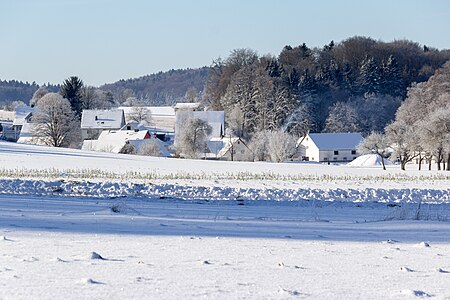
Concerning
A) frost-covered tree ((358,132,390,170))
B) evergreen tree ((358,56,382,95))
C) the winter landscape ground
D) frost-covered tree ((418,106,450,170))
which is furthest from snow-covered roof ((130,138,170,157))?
the winter landscape ground

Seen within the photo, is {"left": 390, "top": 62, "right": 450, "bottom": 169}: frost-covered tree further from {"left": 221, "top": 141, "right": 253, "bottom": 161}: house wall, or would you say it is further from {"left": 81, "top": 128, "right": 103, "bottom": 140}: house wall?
{"left": 81, "top": 128, "right": 103, "bottom": 140}: house wall

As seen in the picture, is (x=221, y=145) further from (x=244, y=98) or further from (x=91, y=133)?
(x=91, y=133)

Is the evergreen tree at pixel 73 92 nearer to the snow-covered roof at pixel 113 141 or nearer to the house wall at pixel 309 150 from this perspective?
the snow-covered roof at pixel 113 141

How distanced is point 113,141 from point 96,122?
25580mm

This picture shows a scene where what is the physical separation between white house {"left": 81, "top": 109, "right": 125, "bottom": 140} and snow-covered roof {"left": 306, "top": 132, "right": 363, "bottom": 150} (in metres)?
38.6

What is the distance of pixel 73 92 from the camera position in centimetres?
12388

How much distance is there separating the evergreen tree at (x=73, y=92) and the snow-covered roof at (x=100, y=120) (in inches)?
67.9

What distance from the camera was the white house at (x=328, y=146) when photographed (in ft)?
350

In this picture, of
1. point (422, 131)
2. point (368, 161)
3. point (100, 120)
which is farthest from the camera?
point (100, 120)

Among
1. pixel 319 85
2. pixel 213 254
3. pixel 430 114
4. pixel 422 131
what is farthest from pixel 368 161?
pixel 213 254

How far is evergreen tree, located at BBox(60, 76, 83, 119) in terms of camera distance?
397ft

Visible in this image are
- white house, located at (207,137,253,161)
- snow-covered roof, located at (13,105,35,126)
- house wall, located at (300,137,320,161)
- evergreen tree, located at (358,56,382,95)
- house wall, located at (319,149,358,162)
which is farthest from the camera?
snow-covered roof, located at (13,105,35,126)

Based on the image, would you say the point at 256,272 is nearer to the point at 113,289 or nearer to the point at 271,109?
the point at 113,289

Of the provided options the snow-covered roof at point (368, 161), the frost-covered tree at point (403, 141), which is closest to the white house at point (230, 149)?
the snow-covered roof at point (368, 161)
